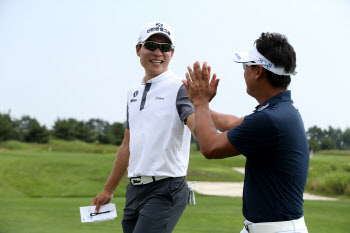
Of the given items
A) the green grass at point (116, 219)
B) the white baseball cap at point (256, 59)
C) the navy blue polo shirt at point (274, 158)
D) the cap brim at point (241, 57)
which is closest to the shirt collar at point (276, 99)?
the navy blue polo shirt at point (274, 158)

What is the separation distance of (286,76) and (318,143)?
18.3 meters

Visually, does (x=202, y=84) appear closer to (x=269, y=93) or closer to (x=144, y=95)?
(x=269, y=93)

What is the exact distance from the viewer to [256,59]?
9.05 ft

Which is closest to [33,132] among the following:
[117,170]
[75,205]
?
[75,205]

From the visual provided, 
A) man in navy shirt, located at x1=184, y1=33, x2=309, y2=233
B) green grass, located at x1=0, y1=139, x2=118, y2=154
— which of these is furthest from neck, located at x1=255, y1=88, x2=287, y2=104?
green grass, located at x1=0, y1=139, x2=118, y2=154

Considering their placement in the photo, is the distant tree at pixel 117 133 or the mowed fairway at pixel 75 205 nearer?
the mowed fairway at pixel 75 205

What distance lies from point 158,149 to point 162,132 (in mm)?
126

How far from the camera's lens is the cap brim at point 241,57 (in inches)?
110

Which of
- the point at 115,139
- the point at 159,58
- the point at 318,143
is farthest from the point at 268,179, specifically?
the point at 115,139

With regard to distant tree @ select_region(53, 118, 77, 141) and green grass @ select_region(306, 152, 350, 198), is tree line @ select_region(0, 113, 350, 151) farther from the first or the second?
green grass @ select_region(306, 152, 350, 198)

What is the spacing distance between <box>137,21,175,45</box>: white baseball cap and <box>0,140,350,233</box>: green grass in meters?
4.88

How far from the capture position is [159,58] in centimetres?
380

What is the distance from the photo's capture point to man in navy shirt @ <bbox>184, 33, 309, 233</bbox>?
2631 mm

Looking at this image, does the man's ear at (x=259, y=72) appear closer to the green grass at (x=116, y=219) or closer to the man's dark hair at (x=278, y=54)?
the man's dark hair at (x=278, y=54)
